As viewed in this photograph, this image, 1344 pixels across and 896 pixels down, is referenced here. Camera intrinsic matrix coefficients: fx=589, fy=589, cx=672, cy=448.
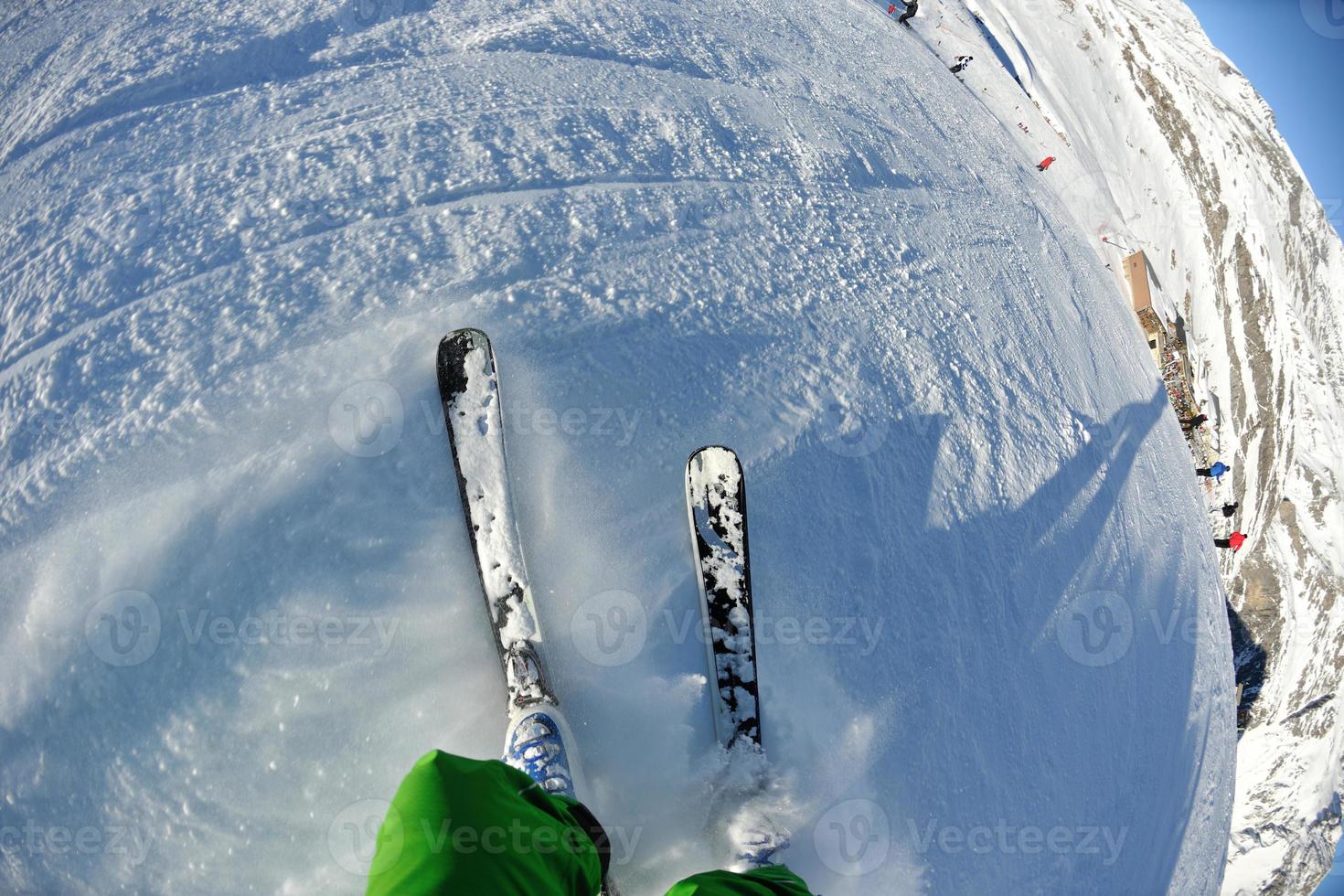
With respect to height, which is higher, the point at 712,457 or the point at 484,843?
the point at 712,457

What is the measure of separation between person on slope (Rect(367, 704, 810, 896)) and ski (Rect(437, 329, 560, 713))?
21.1 inches

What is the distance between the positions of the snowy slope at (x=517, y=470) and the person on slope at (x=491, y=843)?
610mm

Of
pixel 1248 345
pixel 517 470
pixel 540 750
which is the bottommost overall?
pixel 1248 345

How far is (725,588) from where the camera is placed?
2.69m

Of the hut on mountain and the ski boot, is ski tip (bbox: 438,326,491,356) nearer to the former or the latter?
the ski boot

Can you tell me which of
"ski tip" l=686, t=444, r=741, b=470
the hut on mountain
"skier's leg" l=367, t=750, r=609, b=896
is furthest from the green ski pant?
the hut on mountain

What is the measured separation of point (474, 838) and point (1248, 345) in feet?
43.4

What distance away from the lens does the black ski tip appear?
260cm

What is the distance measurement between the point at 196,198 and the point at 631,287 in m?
2.15

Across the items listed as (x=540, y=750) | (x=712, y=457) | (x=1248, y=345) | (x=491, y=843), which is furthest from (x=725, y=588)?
(x=1248, y=345)

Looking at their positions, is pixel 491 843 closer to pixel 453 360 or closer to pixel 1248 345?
pixel 453 360

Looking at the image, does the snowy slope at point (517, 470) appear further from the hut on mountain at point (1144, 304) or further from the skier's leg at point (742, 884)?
the hut on mountain at point (1144, 304)

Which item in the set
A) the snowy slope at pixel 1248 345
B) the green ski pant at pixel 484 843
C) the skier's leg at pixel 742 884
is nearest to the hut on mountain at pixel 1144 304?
the snowy slope at pixel 1248 345

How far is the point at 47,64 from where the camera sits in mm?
3223
